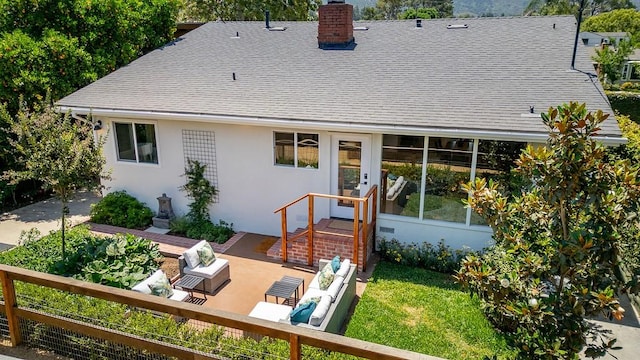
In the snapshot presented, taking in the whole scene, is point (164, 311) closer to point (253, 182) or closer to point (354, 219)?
point (354, 219)

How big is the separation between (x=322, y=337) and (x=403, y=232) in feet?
20.8

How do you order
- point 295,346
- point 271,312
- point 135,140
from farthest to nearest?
point 135,140
point 271,312
point 295,346

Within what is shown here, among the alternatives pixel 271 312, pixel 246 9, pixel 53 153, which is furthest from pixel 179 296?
pixel 246 9

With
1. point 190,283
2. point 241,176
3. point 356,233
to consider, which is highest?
point 241,176

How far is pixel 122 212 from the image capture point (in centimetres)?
1137

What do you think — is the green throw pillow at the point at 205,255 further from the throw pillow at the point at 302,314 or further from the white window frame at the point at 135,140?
the white window frame at the point at 135,140

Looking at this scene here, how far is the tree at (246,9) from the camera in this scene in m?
27.7

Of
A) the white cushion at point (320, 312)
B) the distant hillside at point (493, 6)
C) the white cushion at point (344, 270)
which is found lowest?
the white cushion at point (344, 270)

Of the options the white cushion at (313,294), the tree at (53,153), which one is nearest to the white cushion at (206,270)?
the white cushion at (313,294)

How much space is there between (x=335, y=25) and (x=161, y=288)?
9006mm

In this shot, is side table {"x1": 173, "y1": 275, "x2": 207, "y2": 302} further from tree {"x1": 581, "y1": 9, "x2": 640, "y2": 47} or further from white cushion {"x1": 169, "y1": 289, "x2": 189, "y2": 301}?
tree {"x1": 581, "y1": 9, "x2": 640, "y2": 47}

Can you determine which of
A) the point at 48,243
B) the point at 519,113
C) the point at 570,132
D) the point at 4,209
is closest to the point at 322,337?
the point at 570,132

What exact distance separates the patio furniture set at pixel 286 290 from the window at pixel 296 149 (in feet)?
9.52

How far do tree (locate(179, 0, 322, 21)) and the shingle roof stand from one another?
1473 cm
